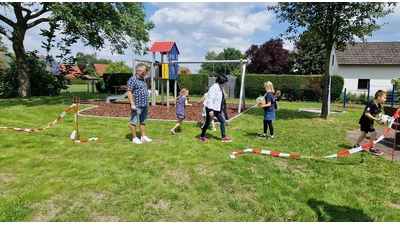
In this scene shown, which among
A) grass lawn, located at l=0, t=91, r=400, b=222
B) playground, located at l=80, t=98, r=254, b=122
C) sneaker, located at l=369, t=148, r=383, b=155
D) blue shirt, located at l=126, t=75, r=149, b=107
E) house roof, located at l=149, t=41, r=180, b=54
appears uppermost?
house roof, located at l=149, t=41, r=180, b=54

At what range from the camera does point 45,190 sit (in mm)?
3771

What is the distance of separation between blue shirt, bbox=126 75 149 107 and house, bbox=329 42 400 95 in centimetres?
2540

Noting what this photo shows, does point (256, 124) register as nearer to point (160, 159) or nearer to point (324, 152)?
point (324, 152)

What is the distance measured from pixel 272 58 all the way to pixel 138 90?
136ft

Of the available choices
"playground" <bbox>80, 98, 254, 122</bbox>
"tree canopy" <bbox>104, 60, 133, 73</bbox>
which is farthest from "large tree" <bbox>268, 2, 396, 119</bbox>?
"tree canopy" <bbox>104, 60, 133, 73</bbox>

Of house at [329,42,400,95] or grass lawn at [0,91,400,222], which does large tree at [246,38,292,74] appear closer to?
house at [329,42,400,95]

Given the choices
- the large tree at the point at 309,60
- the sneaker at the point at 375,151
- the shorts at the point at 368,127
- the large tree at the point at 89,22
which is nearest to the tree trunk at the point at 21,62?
the large tree at the point at 89,22

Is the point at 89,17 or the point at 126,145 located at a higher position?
the point at 89,17

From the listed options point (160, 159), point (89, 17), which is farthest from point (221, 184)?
point (89, 17)

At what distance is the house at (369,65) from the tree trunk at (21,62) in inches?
1089

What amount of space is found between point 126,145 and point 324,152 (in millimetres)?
4487

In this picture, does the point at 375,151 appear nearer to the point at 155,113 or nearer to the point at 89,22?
the point at 155,113

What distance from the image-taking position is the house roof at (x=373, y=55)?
87.9ft

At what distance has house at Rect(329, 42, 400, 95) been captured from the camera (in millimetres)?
26672
